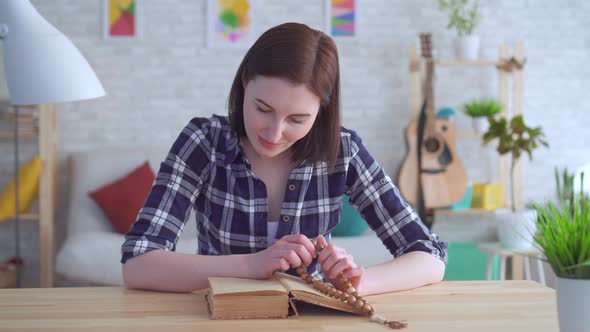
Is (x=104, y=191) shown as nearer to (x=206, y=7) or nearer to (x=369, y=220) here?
(x=206, y=7)

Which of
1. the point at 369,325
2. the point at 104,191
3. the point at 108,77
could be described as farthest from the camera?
the point at 108,77

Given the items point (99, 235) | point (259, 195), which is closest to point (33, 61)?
point (259, 195)

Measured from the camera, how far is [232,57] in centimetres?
436

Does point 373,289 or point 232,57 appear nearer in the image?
point 373,289

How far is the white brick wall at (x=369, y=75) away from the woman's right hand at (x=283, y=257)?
313 centimetres

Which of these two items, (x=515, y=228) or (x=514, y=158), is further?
(x=514, y=158)

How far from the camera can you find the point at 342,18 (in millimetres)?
4379

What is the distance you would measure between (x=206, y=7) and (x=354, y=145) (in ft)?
9.63

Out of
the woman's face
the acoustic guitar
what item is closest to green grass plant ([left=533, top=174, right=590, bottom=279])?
the woman's face

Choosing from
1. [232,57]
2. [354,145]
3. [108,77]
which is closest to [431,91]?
[232,57]

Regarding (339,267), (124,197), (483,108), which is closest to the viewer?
(339,267)

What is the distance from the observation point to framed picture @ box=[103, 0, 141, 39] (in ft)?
14.0

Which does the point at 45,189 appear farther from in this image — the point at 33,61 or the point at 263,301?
the point at 263,301

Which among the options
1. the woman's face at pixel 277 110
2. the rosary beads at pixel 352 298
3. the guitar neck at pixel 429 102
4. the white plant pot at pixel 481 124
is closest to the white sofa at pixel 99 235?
the guitar neck at pixel 429 102
